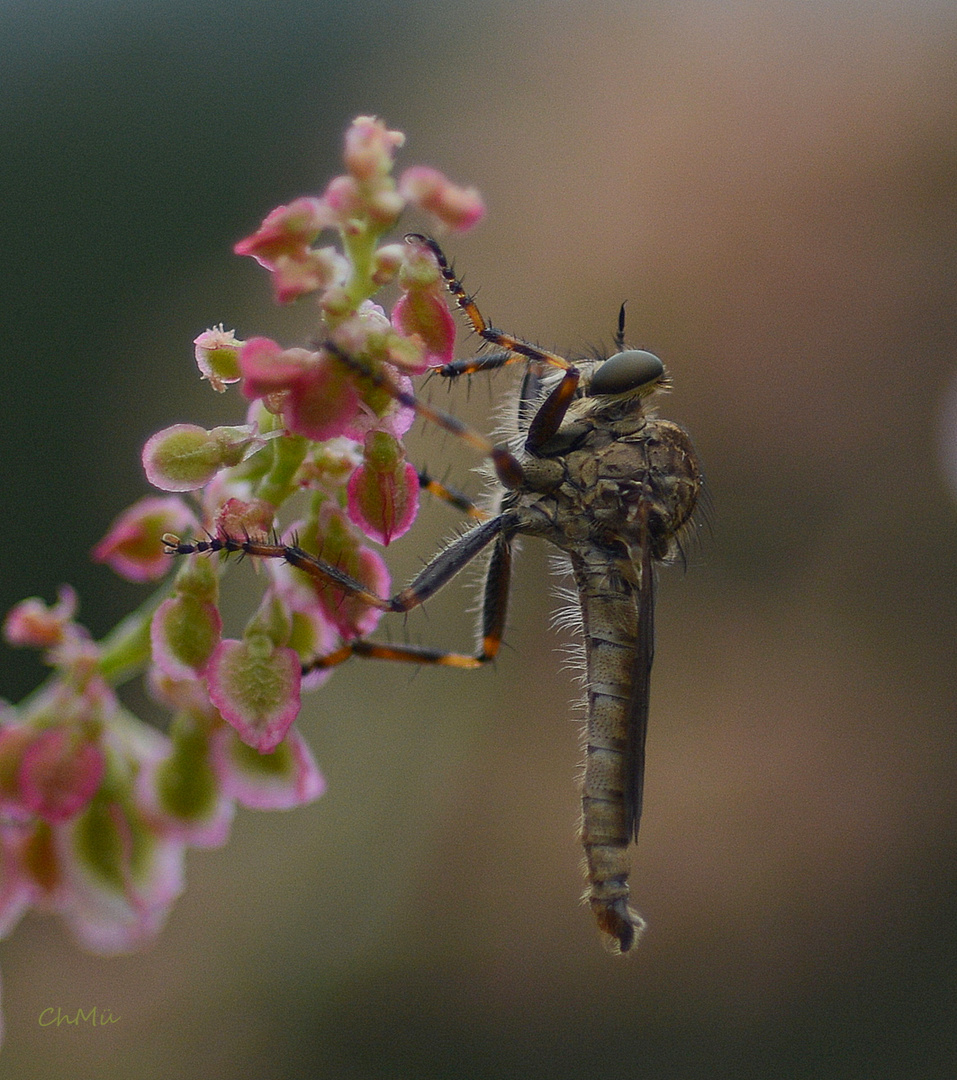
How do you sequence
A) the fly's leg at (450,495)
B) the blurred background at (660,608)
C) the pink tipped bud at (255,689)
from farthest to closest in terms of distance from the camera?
the blurred background at (660,608)
the fly's leg at (450,495)
the pink tipped bud at (255,689)

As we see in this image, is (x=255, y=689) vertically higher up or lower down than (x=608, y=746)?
higher up

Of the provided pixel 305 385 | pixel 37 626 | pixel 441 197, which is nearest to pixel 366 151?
pixel 441 197

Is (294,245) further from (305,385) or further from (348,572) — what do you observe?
(348,572)

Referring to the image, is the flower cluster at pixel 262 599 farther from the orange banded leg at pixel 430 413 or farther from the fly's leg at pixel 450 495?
the fly's leg at pixel 450 495

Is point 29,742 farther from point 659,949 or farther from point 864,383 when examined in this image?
point 864,383

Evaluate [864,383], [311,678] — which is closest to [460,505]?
[311,678]

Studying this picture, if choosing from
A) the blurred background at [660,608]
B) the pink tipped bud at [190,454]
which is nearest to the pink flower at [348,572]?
the pink tipped bud at [190,454]
